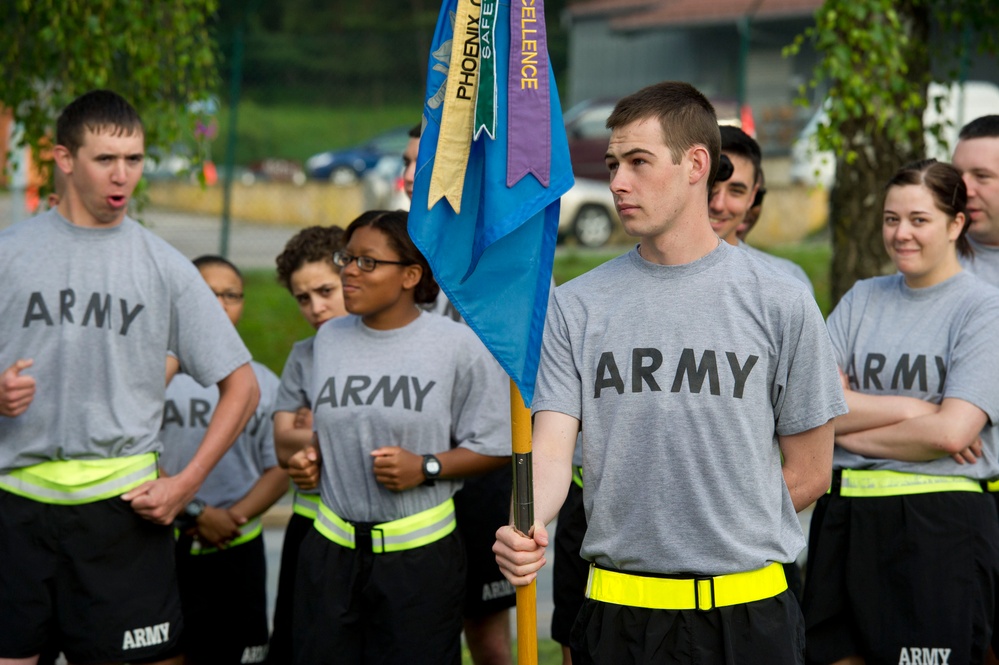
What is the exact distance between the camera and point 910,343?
4.36m

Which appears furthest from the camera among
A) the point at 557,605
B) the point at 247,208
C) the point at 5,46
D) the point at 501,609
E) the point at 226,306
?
the point at 247,208

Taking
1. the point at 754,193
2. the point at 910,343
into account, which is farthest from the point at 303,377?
the point at 910,343

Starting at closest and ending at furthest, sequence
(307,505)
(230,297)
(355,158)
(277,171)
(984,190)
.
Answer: (984,190) < (307,505) < (230,297) < (277,171) < (355,158)

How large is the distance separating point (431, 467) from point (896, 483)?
1610mm

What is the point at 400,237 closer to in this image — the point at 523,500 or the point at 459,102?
the point at 459,102

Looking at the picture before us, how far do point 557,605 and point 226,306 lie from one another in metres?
2.01

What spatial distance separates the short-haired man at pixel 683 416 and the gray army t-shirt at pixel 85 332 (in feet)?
5.72

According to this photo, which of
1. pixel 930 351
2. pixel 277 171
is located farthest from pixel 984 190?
pixel 277 171

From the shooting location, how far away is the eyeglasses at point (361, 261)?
450 centimetres

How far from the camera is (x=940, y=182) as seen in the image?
441 cm

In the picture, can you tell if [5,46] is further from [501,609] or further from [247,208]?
[247,208]

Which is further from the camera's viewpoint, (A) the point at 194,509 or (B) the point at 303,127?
(B) the point at 303,127

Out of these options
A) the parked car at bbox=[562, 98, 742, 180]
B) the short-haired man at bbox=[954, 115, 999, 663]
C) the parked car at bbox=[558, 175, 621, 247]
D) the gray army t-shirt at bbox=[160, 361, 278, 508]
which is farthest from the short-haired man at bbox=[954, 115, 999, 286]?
the parked car at bbox=[562, 98, 742, 180]

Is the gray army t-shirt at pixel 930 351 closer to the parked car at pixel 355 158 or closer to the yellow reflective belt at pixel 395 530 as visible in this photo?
the yellow reflective belt at pixel 395 530
